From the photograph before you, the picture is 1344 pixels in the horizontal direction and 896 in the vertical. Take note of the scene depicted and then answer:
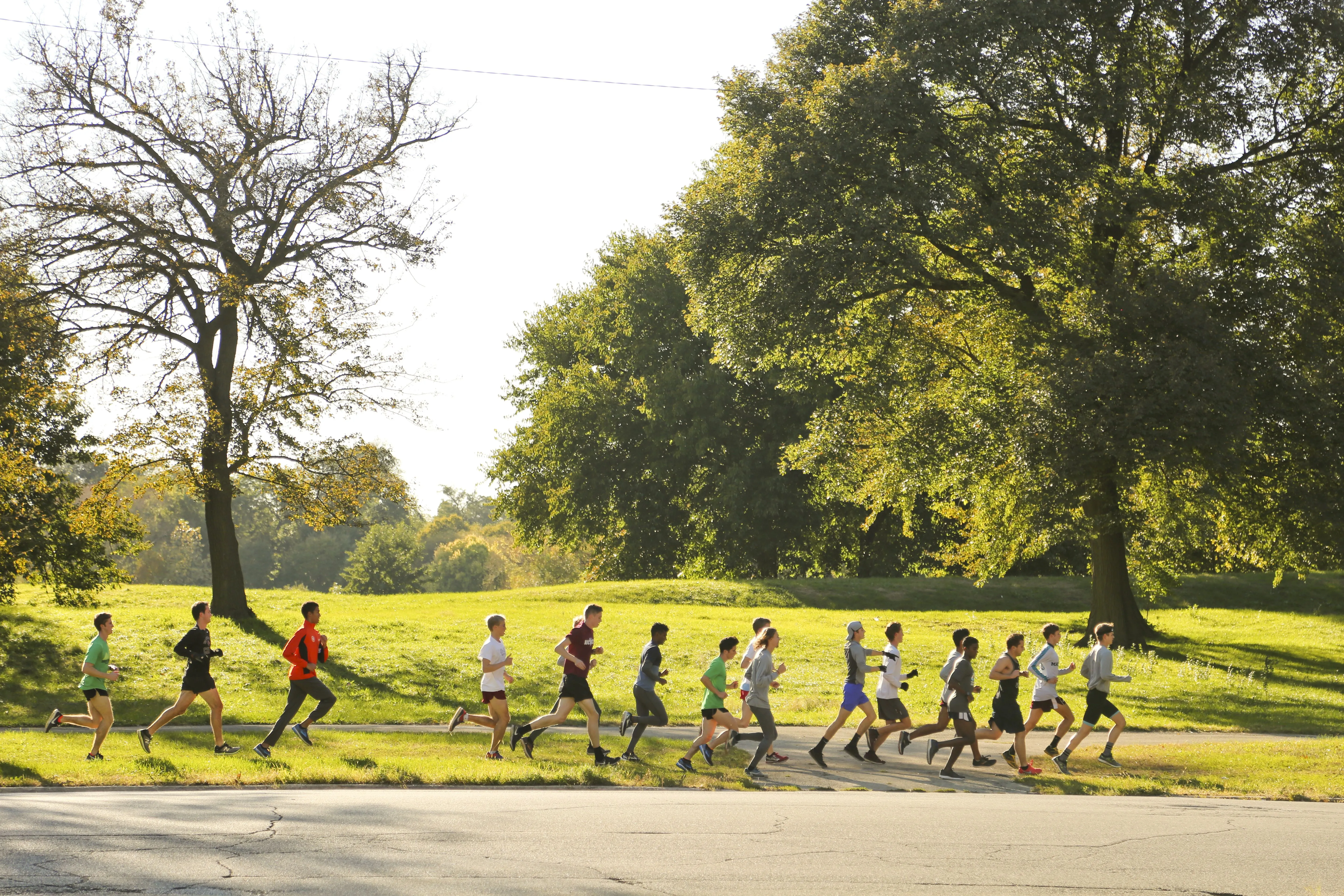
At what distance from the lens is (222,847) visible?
310 inches

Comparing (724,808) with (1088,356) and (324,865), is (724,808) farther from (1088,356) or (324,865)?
(1088,356)

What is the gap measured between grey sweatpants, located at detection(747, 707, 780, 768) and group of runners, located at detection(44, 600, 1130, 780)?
2 cm

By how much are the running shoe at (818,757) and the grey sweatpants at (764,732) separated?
1131 millimetres

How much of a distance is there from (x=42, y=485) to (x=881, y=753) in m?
19.8

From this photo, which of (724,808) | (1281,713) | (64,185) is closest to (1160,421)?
(1281,713)

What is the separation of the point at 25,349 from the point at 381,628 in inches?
425

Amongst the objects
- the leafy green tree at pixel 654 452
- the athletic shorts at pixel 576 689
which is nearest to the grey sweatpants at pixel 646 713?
the athletic shorts at pixel 576 689

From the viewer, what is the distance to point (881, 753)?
1567 centimetres

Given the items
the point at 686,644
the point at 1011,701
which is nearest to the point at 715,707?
the point at 1011,701

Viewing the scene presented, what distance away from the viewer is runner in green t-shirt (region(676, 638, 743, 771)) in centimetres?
1302

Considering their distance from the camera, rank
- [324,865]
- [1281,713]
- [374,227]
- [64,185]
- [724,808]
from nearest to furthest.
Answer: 1. [324,865]
2. [724,808]
3. [1281,713]
4. [64,185]
5. [374,227]

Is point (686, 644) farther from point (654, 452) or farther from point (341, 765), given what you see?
point (654, 452)

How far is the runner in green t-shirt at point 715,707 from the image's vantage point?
42.7 feet

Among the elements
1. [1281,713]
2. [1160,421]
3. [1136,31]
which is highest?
[1136,31]
